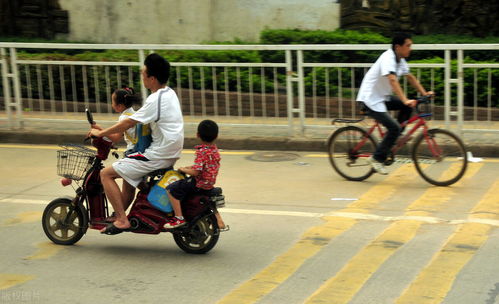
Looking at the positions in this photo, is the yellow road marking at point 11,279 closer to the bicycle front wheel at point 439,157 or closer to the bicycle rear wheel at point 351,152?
the bicycle rear wheel at point 351,152

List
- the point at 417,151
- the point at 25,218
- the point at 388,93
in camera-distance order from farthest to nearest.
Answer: the point at 388,93
the point at 417,151
the point at 25,218

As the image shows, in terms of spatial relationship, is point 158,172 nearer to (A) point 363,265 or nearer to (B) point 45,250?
(B) point 45,250

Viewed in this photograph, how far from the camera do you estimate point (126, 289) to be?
5.87 metres

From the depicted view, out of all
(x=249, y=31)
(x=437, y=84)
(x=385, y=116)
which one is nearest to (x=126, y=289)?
(x=385, y=116)

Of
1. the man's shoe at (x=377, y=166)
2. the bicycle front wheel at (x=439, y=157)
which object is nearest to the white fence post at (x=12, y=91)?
the man's shoe at (x=377, y=166)

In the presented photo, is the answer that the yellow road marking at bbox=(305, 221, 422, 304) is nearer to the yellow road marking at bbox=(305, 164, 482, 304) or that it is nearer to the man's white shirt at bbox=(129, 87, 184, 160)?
the yellow road marking at bbox=(305, 164, 482, 304)

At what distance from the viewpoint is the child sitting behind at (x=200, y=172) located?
245 inches

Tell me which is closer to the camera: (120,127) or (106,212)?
(120,127)

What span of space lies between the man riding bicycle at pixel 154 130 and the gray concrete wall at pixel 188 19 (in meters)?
9.11

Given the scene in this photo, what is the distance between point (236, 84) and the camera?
1097 cm

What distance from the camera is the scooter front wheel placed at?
6.81 meters

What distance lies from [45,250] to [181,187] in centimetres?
144

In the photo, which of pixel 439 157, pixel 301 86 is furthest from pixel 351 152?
pixel 301 86

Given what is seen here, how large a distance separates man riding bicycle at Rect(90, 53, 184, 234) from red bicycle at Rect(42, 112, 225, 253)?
113mm
